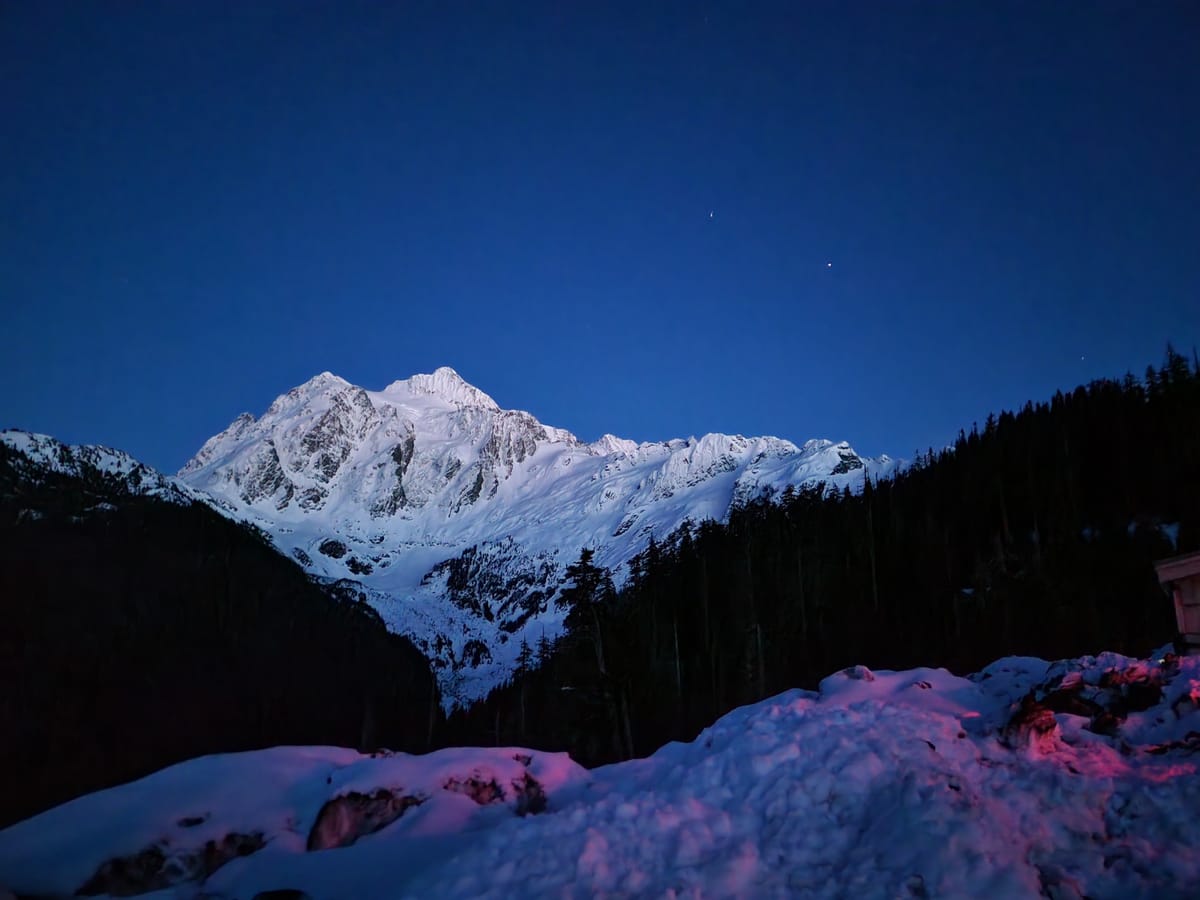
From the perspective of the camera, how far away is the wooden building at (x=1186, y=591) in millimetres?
14812

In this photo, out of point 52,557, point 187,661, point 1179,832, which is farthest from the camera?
point 52,557

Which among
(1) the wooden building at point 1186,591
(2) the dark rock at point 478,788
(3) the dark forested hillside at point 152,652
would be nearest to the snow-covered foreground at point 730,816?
(2) the dark rock at point 478,788

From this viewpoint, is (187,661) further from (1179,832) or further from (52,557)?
(1179,832)

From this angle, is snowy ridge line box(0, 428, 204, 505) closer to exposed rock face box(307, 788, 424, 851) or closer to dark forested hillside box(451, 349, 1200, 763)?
dark forested hillside box(451, 349, 1200, 763)

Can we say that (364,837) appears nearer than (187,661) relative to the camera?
Yes

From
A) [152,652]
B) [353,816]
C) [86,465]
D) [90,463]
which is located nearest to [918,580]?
[353,816]

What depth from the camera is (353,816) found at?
870cm

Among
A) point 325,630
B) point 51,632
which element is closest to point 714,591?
point 51,632

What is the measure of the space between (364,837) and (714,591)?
58.4m

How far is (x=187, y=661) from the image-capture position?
277 ft

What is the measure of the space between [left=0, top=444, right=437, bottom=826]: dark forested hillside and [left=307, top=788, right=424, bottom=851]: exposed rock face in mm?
44100

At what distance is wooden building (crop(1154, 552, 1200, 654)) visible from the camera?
14.8 meters

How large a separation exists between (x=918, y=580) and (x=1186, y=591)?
146 ft

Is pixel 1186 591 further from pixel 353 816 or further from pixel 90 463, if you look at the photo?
pixel 90 463
